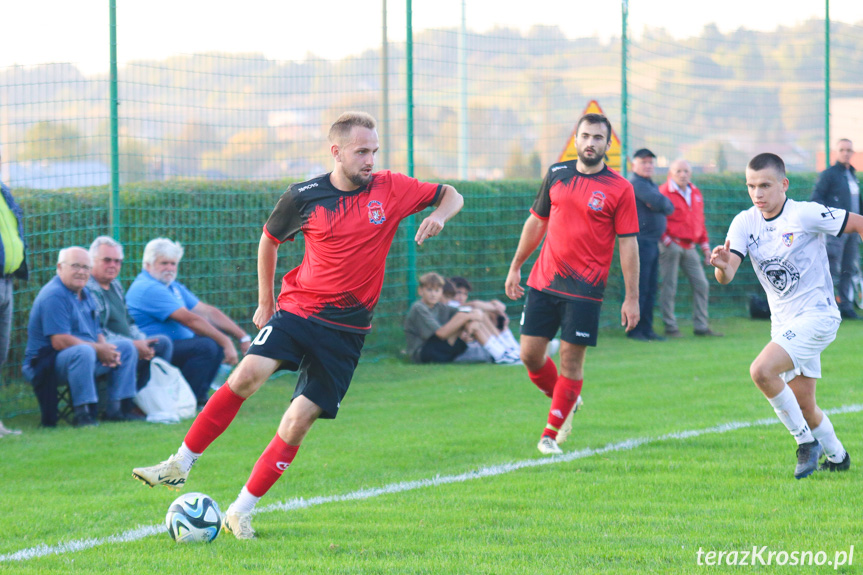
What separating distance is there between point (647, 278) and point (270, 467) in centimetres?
943

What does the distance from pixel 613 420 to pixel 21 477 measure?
14.3ft

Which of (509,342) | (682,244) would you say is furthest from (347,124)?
(682,244)

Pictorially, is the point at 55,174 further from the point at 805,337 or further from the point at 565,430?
the point at 805,337

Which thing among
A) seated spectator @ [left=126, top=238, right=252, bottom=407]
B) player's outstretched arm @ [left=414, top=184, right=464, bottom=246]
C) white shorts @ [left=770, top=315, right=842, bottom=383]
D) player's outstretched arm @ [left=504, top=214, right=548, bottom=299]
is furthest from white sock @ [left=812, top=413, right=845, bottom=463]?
seated spectator @ [left=126, top=238, right=252, bottom=407]

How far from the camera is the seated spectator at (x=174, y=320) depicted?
9133mm

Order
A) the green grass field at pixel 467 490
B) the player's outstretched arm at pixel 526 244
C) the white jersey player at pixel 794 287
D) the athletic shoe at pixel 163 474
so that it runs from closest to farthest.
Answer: the green grass field at pixel 467 490 → the athletic shoe at pixel 163 474 → the white jersey player at pixel 794 287 → the player's outstretched arm at pixel 526 244

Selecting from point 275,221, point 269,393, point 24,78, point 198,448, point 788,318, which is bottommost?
point 269,393

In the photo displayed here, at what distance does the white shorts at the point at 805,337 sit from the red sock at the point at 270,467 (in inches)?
114

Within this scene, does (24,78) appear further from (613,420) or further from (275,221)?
(613,420)

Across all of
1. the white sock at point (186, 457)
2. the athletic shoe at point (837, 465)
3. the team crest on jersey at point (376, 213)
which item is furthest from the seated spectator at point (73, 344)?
the athletic shoe at point (837, 465)

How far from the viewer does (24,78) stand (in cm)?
876

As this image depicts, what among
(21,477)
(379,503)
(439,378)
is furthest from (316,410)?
A: (439,378)

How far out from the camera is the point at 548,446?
697cm

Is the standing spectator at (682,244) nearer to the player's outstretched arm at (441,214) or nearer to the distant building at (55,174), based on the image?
the distant building at (55,174)
